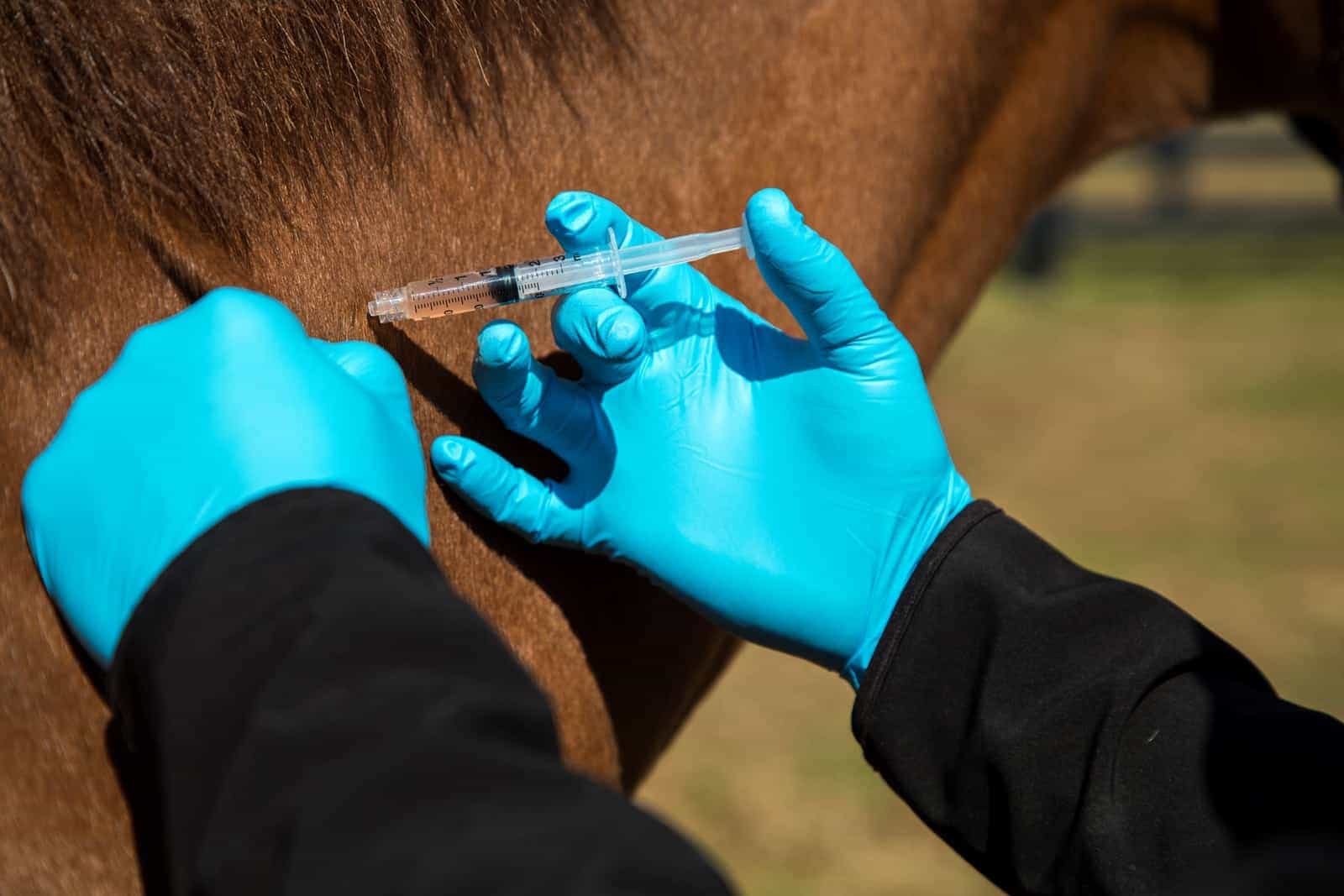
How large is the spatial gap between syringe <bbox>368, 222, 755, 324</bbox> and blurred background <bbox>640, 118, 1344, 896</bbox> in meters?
1.75

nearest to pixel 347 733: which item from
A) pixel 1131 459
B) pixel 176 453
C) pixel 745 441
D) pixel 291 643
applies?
pixel 291 643

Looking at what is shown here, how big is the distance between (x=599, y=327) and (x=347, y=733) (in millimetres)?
365

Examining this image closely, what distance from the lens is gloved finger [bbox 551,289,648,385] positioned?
0.79 metres

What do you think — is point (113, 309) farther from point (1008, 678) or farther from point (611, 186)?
point (1008, 678)

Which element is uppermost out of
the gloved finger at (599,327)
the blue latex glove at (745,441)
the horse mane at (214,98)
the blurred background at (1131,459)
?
the horse mane at (214,98)

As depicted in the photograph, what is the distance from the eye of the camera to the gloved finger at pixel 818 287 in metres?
0.83

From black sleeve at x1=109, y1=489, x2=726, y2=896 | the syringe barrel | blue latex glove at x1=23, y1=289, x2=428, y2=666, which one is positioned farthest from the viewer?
the syringe barrel

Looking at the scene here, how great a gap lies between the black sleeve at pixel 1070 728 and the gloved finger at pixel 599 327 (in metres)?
0.29

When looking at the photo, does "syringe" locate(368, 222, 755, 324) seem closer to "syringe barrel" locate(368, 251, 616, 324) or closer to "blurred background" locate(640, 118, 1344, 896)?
"syringe barrel" locate(368, 251, 616, 324)

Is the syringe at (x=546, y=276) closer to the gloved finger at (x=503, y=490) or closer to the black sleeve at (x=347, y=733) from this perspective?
the gloved finger at (x=503, y=490)

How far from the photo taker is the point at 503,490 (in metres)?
0.79

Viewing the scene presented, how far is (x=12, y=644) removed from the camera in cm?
65

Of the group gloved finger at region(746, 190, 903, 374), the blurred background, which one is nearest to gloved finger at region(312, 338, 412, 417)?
gloved finger at region(746, 190, 903, 374)

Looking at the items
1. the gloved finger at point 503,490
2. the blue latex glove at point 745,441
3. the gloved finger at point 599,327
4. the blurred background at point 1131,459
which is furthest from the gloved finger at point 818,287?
the blurred background at point 1131,459
